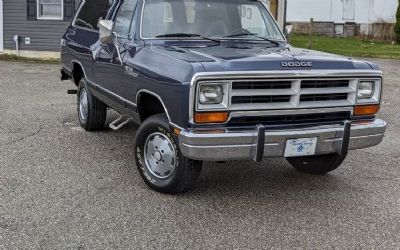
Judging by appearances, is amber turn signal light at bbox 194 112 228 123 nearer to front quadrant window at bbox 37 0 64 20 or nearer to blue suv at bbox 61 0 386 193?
blue suv at bbox 61 0 386 193

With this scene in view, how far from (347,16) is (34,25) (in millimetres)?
20539

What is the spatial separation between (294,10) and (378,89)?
2834 centimetres

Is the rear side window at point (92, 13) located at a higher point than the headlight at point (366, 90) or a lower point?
higher

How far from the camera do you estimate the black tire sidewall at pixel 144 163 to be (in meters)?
4.74

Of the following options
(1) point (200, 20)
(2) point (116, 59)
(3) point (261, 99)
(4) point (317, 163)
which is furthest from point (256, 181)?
(2) point (116, 59)

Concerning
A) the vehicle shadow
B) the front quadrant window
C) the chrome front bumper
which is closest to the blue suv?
the chrome front bumper

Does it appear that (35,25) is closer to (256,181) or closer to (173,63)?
(256,181)

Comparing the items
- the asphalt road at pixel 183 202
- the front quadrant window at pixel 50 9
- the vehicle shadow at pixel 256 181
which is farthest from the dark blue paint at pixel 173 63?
the front quadrant window at pixel 50 9

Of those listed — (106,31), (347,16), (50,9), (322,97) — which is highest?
(347,16)

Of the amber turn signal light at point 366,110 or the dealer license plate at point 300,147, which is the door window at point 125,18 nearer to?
the dealer license plate at point 300,147

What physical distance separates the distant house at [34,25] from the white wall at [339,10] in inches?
745

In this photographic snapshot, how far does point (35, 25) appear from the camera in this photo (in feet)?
53.8

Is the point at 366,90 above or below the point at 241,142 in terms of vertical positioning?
above

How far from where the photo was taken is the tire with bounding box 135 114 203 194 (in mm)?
4750
